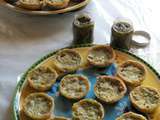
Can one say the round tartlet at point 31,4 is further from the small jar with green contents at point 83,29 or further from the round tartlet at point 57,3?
the small jar with green contents at point 83,29

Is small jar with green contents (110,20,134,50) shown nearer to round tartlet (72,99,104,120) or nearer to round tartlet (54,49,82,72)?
round tartlet (54,49,82,72)

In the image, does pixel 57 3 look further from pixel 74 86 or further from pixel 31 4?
pixel 74 86

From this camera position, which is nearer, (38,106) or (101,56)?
(38,106)

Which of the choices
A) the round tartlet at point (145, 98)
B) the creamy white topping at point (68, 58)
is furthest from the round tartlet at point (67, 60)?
the round tartlet at point (145, 98)

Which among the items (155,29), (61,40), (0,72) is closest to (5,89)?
(0,72)

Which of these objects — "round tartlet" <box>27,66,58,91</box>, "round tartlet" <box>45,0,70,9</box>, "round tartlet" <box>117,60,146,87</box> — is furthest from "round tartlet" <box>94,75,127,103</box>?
"round tartlet" <box>45,0,70,9</box>

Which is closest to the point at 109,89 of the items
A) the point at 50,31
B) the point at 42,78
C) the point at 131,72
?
the point at 131,72

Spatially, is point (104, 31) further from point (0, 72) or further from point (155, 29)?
point (0, 72)
